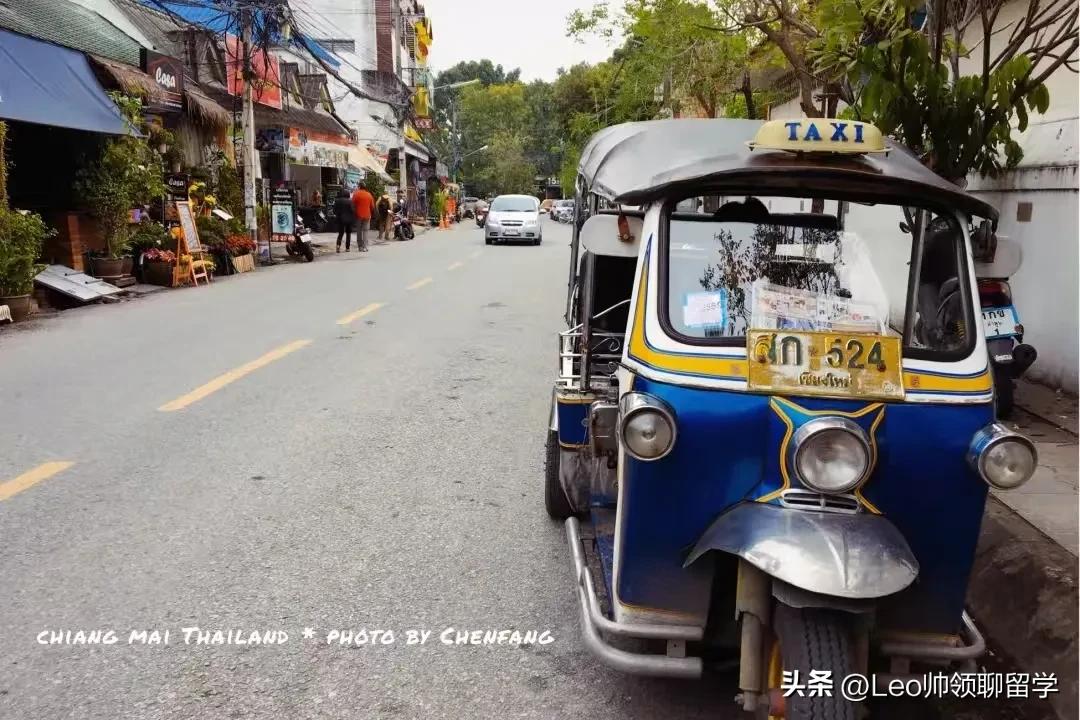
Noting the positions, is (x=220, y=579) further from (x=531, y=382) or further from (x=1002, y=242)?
(x=531, y=382)

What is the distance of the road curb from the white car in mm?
25081

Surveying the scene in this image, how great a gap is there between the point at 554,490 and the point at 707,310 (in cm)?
186

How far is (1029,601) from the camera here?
Result: 3789mm

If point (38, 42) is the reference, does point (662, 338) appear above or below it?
below

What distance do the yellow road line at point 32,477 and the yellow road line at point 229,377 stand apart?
134 cm

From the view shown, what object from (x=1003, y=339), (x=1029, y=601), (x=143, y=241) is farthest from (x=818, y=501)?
(x=143, y=241)

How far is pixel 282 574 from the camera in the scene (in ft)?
13.2

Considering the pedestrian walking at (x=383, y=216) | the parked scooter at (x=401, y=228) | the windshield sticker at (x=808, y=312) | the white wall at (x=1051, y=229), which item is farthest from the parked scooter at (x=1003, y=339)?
the parked scooter at (x=401, y=228)

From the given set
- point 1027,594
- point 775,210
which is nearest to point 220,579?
A: point 775,210

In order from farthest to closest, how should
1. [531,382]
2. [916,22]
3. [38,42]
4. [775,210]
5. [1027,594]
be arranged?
1. [38,42]
2. [916,22]
3. [531,382]
4. [775,210]
5. [1027,594]

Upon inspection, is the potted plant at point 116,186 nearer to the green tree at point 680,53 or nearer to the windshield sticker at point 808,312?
the green tree at point 680,53

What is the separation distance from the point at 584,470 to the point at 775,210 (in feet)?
4.91

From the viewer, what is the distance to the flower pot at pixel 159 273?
1548cm

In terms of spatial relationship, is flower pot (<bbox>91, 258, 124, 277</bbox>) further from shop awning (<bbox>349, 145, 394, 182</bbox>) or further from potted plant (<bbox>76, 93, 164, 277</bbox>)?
shop awning (<bbox>349, 145, 394, 182</bbox>)
